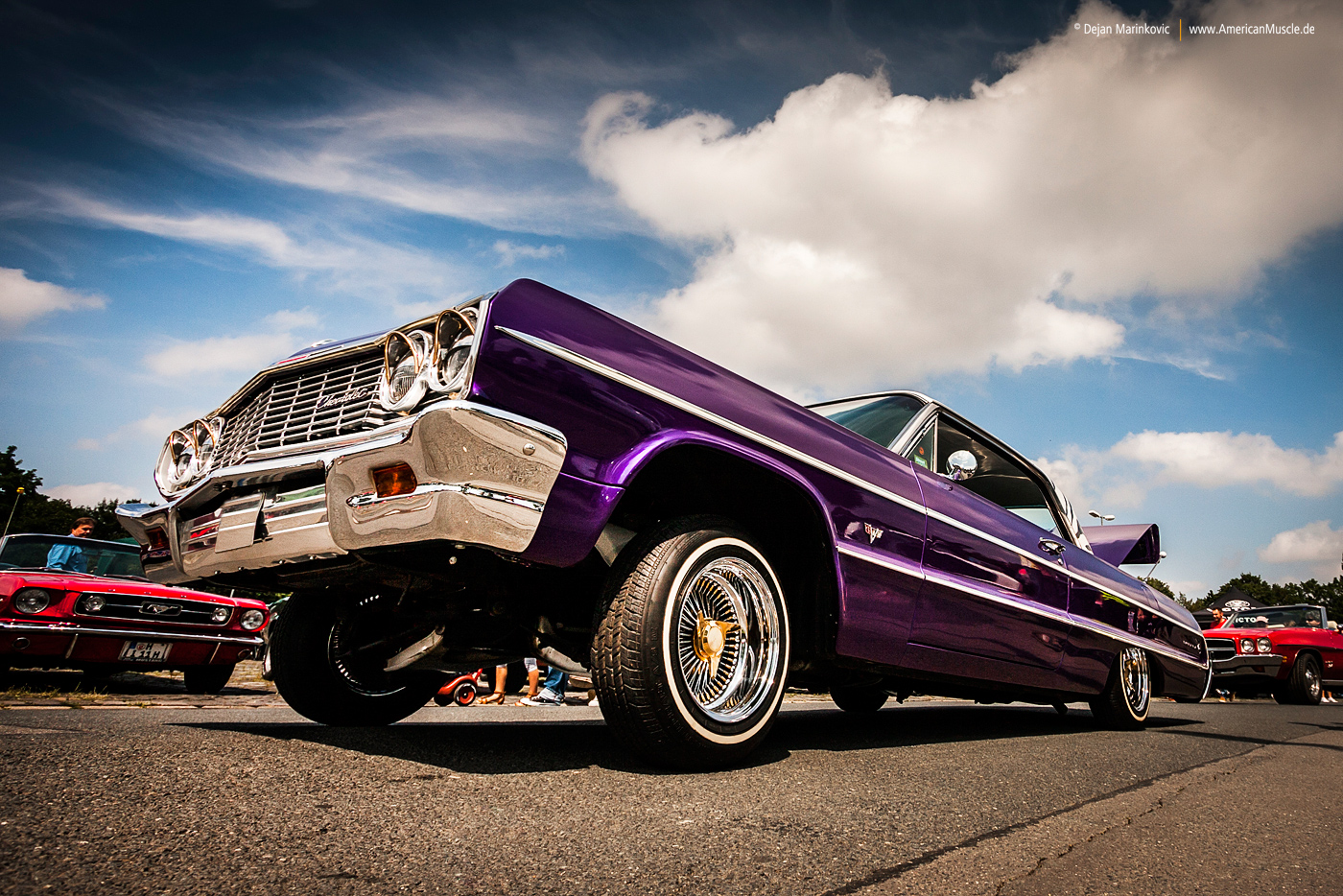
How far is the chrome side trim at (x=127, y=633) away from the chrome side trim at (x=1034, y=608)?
19.4 ft

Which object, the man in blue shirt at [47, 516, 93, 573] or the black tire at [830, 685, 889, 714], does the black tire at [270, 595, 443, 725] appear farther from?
the man in blue shirt at [47, 516, 93, 573]

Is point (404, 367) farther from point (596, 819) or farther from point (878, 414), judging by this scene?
point (878, 414)

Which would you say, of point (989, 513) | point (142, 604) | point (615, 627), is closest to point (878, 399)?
point (989, 513)

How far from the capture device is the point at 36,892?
1.17 metres

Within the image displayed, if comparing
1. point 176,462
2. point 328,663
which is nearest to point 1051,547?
point 328,663

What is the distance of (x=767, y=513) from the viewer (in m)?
3.08

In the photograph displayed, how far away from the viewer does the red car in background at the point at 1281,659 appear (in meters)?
11.2

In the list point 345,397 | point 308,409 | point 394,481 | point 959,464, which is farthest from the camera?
point 959,464

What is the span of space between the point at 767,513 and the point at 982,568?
49.2 inches

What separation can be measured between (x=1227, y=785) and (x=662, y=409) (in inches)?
97.0

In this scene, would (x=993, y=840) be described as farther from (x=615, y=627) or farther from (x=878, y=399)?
(x=878, y=399)

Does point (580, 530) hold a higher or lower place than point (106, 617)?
higher

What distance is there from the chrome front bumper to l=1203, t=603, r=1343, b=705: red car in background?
1257cm

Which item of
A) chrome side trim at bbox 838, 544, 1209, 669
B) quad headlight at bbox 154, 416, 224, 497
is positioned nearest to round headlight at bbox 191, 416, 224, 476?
quad headlight at bbox 154, 416, 224, 497
